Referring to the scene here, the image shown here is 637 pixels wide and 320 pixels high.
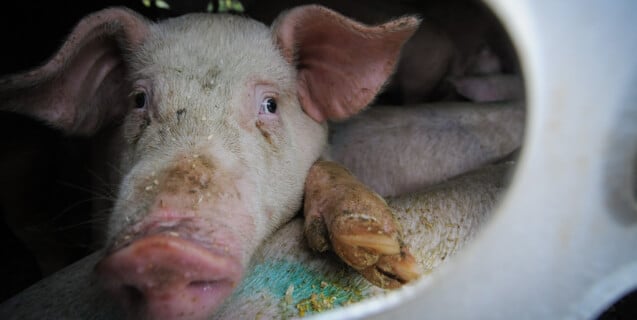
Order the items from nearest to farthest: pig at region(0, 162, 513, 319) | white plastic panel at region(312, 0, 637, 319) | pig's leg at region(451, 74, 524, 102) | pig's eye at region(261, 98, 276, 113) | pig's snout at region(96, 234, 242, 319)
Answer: white plastic panel at region(312, 0, 637, 319)
pig's snout at region(96, 234, 242, 319)
pig at region(0, 162, 513, 319)
pig's eye at region(261, 98, 276, 113)
pig's leg at region(451, 74, 524, 102)

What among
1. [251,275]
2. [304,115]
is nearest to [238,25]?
[304,115]

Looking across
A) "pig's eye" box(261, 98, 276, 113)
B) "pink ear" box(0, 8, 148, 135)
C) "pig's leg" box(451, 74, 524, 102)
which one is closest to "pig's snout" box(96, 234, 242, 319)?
"pig's eye" box(261, 98, 276, 113)

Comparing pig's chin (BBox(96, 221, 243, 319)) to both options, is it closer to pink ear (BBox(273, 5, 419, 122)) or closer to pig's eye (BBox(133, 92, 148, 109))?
pig's eye (BBox(133, 92, 148, 109))

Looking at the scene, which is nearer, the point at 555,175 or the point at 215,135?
the point at 555,175

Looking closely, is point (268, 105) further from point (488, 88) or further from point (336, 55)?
point (488, 88)

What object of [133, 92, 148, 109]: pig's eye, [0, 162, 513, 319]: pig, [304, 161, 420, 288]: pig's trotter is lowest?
[0, 162, 513, 319]: pig

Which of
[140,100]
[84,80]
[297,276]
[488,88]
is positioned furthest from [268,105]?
[488,88]
